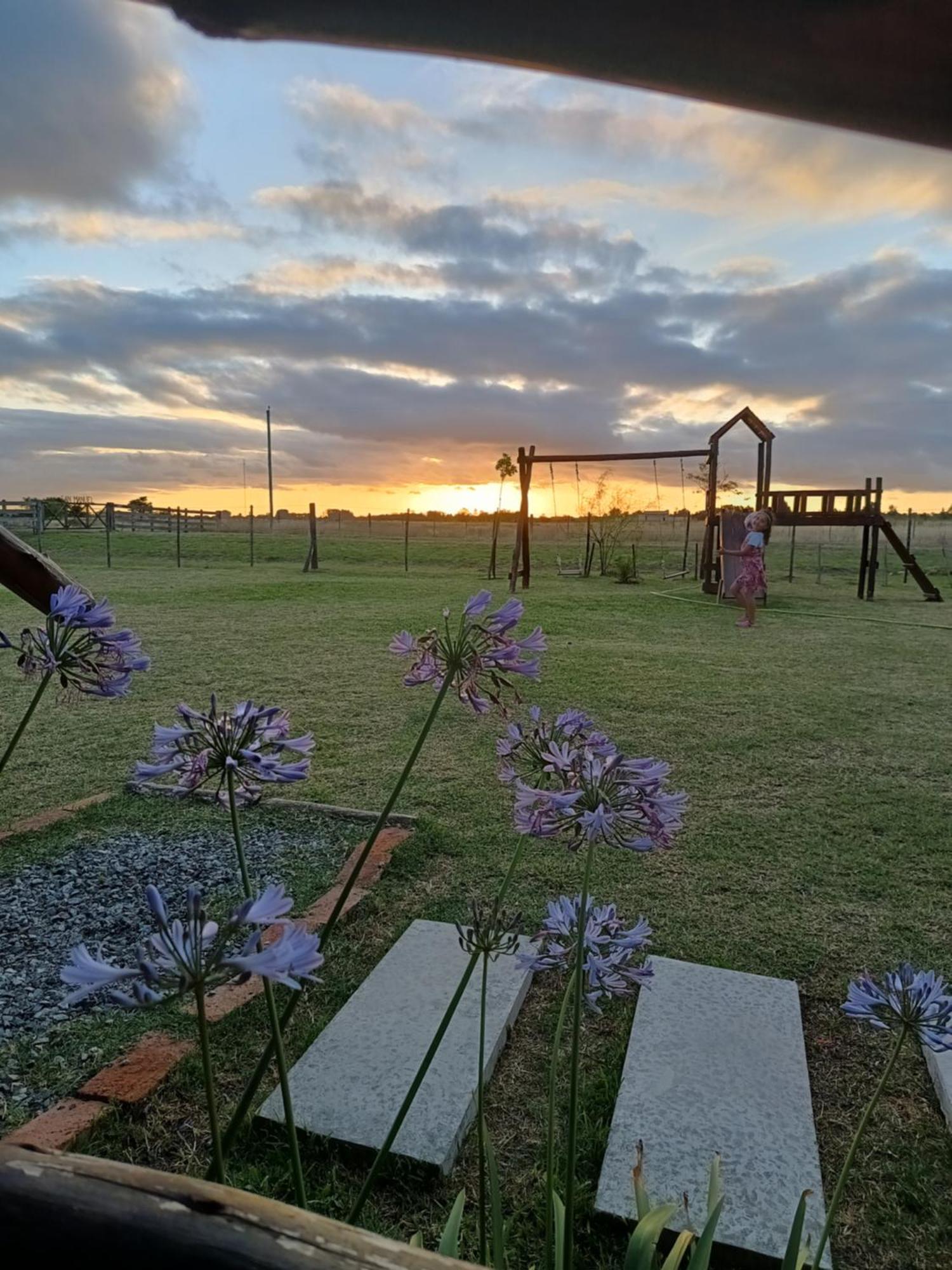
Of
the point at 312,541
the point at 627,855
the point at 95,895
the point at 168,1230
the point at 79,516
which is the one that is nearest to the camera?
the point at 168,1230

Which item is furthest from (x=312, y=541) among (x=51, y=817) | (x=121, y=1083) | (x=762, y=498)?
(x=121, y=1083)

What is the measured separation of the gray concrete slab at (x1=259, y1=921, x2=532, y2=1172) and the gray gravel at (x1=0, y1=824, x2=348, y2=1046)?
0.53 meters

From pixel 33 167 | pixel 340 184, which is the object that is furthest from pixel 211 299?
pixel 33 167

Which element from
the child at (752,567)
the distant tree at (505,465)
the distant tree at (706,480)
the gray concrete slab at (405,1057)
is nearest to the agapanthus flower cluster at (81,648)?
the gray concrete slab at (405,1057)

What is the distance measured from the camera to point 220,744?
1.87 feet

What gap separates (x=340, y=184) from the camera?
5.83 m

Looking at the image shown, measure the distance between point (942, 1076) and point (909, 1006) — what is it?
1.11 meters

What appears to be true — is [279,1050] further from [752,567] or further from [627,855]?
[752,567]

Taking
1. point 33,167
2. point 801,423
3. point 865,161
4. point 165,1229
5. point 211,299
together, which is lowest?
point 165,1229

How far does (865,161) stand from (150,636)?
21.7 ft

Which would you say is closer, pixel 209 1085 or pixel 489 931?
pixel 209 1085

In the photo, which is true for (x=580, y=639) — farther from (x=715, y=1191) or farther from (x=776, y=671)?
(x=715, y=1191)

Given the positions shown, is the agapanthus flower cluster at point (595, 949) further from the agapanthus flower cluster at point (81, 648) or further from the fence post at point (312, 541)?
the fence post at point (312, 541)

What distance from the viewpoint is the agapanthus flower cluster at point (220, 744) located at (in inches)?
22.3
